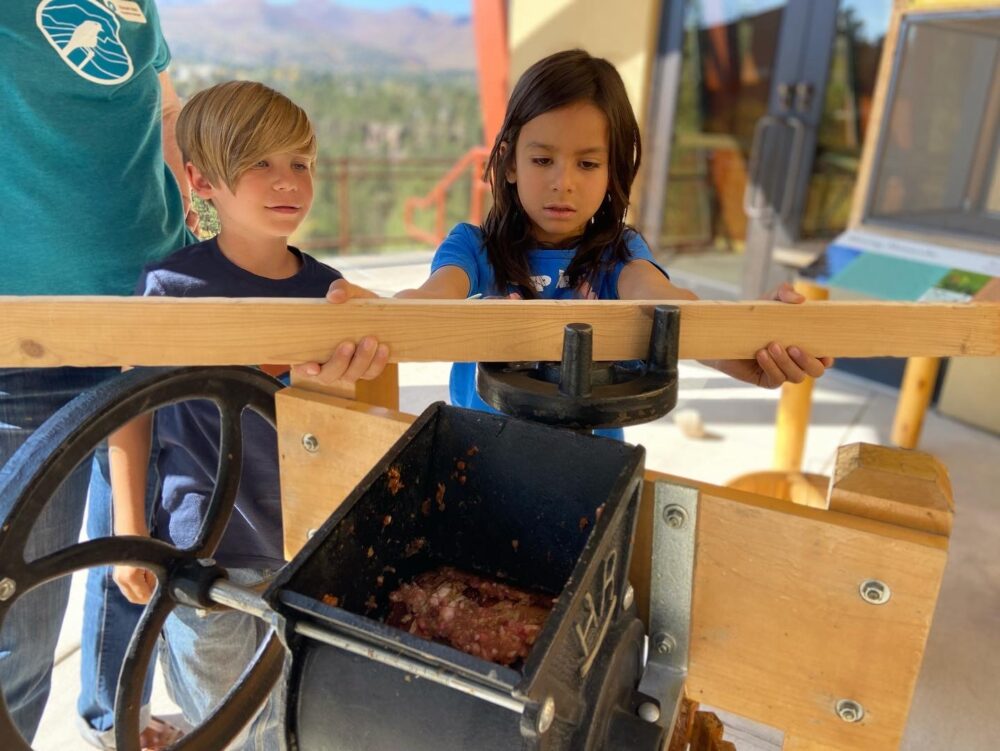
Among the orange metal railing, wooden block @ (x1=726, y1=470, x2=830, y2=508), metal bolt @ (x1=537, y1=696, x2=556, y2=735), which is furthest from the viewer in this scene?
wooden block @ (x1=726, y1=470, x2=830, y2=508)

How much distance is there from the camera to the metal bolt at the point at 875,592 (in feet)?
1.95

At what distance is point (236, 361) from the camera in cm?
72

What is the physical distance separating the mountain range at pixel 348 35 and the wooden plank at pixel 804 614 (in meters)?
14.7

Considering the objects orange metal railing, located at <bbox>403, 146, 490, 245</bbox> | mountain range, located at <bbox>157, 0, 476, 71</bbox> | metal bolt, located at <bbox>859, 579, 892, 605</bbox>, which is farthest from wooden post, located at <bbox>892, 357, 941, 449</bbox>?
mountain range, located at <bbox>157, 0, 476, 71</bbox>

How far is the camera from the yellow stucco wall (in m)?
4.27

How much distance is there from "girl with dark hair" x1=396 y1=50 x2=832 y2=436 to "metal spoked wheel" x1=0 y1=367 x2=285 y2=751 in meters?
0.28

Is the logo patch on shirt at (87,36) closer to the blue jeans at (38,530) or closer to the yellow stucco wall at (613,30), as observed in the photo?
the blue jeans at (38,530)

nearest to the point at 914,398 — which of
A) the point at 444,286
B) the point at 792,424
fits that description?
the point at 792,424

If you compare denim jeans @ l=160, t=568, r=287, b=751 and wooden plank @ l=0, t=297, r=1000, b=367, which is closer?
wooden plank @ l=0, t=297, r=1000, b=367

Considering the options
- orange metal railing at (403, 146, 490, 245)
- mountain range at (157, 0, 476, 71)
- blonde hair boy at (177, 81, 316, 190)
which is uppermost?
mountain range at (157, 0, 476, 71)

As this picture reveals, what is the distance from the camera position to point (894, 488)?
2.03ft

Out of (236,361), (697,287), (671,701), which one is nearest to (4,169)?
(236,361)

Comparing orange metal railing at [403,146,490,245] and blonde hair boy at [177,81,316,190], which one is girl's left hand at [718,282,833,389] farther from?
orange metal railing at [403,146,490,245]

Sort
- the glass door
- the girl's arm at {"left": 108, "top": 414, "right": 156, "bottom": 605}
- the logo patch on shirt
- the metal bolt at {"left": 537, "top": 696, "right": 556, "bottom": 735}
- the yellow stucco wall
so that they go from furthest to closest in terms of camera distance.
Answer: the yellow stucco wall → the glass door → the girl's arm at {"left": 108, "top": 414, "right": 156, "bottom": 605} → the logo patch on shirt → the metal bolt at {"left": 537, "top": 696, "right": 556, "bottom": 735}
